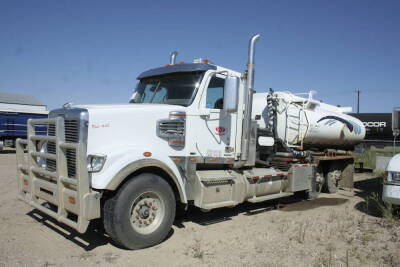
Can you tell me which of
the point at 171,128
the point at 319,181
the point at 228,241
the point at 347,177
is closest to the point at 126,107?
the point at 171,128

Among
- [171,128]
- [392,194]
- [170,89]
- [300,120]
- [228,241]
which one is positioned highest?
[170,89]

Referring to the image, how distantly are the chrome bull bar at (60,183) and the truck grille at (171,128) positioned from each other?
1319 millimetres

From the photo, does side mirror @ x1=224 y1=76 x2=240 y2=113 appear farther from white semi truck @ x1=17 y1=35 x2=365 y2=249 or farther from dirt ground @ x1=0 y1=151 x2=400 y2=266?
dirt ground @ x1=0 y1=151 x2=400 y2=266

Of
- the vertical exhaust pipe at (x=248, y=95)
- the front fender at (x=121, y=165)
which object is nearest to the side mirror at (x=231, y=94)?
the vertical exhaust pipe at (x=248, y=95)

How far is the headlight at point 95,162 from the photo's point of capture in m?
4.60

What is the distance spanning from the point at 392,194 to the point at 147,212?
4.61 meters

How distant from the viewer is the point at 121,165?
4648 mm

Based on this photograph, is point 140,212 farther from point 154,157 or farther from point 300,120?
point 300,120

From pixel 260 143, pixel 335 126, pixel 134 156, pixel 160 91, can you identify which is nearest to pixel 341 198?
pixel 335 126

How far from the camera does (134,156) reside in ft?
15.8

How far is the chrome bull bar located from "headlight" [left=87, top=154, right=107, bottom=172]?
0.17m

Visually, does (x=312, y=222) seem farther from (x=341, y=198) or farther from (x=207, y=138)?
(x=341, y=198)

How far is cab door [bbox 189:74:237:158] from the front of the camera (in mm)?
5988

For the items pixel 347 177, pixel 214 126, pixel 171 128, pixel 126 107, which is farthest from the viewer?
pixel 347 177
